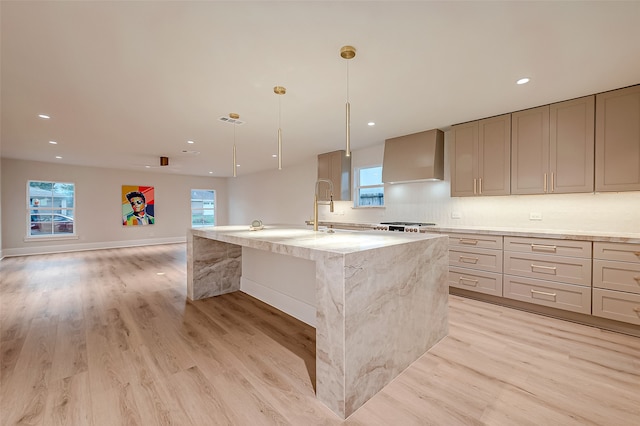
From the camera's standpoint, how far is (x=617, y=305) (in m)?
2.52

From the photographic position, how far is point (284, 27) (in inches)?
71.3

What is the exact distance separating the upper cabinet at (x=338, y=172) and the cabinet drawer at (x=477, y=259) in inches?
101

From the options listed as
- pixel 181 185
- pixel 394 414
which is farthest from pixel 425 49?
pixel 181 185

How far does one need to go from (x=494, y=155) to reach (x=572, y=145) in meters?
0.75

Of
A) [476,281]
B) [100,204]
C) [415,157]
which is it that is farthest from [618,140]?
[100,204]

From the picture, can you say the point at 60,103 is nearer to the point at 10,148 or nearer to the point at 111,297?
the point at 111,297

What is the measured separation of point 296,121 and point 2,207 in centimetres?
794

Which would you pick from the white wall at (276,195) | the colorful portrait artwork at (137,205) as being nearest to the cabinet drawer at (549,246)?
the white wall at (276,195)

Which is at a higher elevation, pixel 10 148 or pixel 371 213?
pixel 10 148

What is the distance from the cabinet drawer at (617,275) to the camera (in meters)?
2.44

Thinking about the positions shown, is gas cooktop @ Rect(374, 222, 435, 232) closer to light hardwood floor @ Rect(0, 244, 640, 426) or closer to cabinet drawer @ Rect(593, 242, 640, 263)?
light hardwood floor @ Rect(0, 244, 640, 426)

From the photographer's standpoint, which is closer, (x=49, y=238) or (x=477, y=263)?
(x=477, y=263)

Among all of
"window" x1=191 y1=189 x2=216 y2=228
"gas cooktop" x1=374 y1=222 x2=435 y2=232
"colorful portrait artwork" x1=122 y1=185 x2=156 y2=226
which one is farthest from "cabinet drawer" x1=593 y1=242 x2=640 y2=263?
"colorful portrait artwork" x1=122 y1=185 x2=156 y2=226

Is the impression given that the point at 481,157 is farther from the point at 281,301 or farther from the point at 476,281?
the point at 281,301
